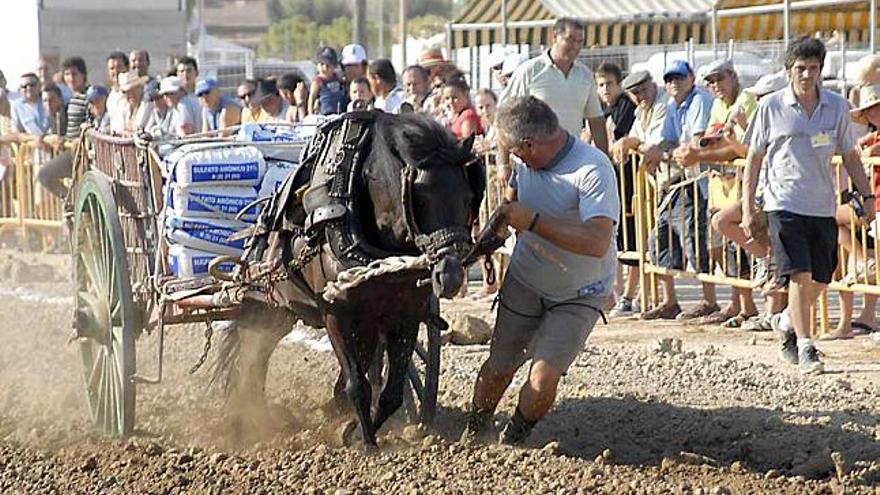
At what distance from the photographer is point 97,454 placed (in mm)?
7320

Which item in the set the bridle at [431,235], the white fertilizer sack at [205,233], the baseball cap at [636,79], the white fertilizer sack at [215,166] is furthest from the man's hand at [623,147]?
the bridle at [431,235]

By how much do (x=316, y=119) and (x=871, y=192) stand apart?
10.1 feet

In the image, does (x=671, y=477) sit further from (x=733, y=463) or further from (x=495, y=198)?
(x=495, y=198)

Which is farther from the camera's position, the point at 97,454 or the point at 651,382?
the point at 651,382

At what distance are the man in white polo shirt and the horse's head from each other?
3.44 meters

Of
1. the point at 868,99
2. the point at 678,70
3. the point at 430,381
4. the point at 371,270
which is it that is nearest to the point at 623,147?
the point at 678,70

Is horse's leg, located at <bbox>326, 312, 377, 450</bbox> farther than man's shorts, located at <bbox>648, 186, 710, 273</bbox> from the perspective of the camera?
No

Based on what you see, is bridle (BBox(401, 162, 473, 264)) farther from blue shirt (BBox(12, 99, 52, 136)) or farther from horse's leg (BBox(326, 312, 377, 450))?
blue shirt (BBox(12, 99, 52, 136))

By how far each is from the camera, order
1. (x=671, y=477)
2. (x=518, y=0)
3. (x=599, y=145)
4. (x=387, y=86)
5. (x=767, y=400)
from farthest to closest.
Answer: (x=518, y=0) → (x=387, y=86) → (x=599, y=145) → (x=767, y=400) → (x=671, y=477)

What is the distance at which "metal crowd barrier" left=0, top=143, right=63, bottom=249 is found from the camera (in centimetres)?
1669

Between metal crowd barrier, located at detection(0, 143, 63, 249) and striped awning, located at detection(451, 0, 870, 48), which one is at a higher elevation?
striped awning, located at detection(451, 0, 870, 48)

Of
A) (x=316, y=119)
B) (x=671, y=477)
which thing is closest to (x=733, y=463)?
(x=671, y=477)

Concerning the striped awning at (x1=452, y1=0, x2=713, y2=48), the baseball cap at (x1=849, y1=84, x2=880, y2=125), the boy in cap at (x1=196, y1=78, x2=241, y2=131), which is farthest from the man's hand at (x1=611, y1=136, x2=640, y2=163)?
the striped awning at (x1=452, y1=0, x2=713, y2=48)

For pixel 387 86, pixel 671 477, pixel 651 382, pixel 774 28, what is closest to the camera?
pixel 671 477
